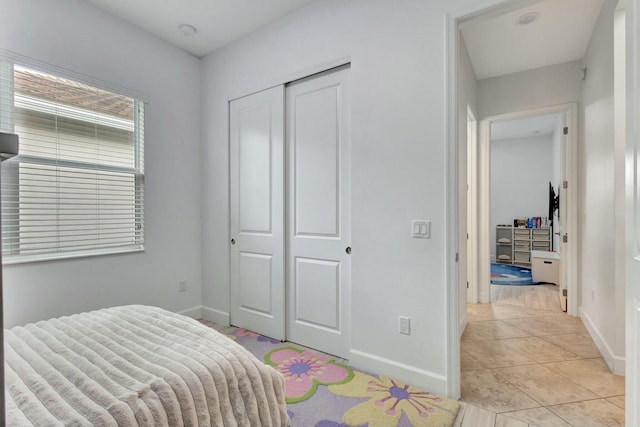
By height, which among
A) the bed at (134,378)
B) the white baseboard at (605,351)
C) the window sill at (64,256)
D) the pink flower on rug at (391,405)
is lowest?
the pink flower on rug at (391,405)

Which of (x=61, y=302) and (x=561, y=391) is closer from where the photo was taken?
(x=561, y=391)

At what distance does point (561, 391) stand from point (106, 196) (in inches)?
140

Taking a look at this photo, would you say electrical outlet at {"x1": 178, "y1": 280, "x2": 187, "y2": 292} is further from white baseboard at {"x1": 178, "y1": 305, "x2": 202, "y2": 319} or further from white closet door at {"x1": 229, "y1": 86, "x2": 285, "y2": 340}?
white closet door at {"x1": 229, "y1": 86, "x2": 285, "y2": 340}

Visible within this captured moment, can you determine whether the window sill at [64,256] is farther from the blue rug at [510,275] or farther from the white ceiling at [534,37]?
the blue rug at [510,275]

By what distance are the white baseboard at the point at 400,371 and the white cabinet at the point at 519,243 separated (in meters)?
5.89

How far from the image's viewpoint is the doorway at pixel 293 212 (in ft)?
8.30

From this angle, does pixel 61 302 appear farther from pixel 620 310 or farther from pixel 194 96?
pixel 620 310

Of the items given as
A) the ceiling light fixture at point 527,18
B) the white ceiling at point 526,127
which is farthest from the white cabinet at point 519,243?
the ceiling light fixture at point 527,18

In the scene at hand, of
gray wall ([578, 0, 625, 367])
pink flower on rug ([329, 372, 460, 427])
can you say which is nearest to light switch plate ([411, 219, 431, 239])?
pink flower on rug ([329, 372, 460, 427])

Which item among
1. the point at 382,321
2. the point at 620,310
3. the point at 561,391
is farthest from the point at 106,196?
the point at 620,310

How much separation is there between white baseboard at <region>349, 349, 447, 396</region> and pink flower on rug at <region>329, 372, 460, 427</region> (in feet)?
0.12

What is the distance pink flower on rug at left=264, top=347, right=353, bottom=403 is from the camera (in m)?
2.06

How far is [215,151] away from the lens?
333cm

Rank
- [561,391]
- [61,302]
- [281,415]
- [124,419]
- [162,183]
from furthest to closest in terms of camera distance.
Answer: [162,183], [61,302], [561,391], [281,415], [124,419]
